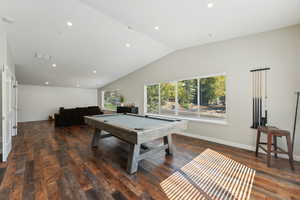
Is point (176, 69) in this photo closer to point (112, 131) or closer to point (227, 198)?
point (112, 131)

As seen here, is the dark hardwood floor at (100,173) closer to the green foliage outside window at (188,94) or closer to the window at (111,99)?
the green foliage outside window at (188,94)

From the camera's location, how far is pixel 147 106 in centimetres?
618

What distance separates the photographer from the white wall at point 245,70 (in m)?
2.76

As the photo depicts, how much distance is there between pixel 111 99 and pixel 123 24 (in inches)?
242

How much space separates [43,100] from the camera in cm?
765

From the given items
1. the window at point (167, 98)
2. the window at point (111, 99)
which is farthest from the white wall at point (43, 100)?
the window at point (167, 98)

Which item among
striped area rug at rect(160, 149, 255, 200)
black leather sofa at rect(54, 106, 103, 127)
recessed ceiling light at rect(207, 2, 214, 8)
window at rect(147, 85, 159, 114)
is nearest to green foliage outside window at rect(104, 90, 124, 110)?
black leather sofa at rect(54, 106, 103, 127)

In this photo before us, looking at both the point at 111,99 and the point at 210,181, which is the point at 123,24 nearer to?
the point at 210,181

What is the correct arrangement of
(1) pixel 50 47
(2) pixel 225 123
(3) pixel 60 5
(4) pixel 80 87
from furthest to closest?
1. (4) pixel 80 87
2. (1) pixel 50 47
3. (2) pixel 225 123
4. (3) pixel 60 5

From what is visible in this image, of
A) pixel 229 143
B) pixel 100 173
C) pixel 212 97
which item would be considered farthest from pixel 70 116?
pixel 229 143

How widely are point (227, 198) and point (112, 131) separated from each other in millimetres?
2027

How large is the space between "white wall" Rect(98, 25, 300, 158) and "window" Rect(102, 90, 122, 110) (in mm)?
4350

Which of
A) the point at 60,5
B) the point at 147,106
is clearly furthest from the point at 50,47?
the point at 147,106

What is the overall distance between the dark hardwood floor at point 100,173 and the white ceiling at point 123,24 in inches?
114
